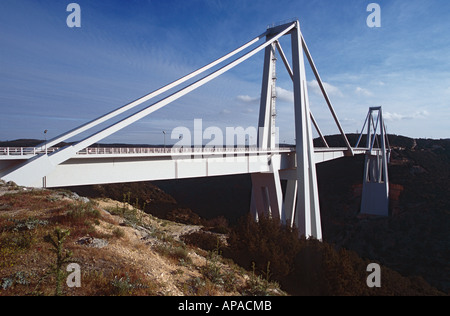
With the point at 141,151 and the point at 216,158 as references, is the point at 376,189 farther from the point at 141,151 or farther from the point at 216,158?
the point at 141,151

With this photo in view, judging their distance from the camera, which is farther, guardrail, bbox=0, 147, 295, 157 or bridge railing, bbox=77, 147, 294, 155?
bridge railing, bbox=77, 147, 294, 155

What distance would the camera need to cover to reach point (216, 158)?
56.4ft

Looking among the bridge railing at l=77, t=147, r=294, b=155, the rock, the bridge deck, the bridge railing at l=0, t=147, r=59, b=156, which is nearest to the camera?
the rock

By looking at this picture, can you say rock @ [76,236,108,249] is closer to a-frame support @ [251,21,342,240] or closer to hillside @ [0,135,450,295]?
hillside @ [0,135,450,295]

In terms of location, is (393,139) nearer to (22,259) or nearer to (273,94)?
(273,94)

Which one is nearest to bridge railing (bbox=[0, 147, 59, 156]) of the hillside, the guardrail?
the guardrail

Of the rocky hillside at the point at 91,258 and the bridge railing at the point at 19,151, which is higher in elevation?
the bridge railing at the point at 19,151

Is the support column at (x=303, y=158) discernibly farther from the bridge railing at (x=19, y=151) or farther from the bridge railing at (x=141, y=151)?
the bridge railing at (x=19, y=151)

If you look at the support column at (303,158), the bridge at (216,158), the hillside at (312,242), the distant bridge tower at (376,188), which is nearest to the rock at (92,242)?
the hillside at (312,242)

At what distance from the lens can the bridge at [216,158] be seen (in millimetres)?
10984

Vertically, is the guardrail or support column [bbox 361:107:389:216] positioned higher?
the guardrail

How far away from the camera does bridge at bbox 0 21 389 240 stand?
10984mm

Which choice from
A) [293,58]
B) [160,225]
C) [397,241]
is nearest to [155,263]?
[160,225]

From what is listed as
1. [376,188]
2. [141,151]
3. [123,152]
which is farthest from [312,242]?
[376,188]
